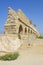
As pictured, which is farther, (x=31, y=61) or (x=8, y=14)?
(x=8, y=14)

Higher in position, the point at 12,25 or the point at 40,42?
the point at 12,25

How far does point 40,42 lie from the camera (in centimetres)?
1909

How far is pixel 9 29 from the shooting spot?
1900cm

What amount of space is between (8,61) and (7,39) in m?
4.16

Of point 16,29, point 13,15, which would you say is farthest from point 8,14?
point 16,29

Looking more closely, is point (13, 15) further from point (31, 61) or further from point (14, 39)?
point (31, 61)

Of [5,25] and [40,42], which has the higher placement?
[5,25]

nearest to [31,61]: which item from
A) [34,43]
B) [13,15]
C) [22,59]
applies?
[22,59]

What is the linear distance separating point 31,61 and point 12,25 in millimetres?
7209

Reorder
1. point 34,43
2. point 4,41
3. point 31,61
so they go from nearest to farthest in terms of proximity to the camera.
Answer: point 31,61 < point 4,41 < point 34,43

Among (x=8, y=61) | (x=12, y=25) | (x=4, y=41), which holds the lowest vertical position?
(x=8, y=61)

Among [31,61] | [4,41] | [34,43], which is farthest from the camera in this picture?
[34,43]

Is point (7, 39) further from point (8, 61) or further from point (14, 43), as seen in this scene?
point (8, 61)

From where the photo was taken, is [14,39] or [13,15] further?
[13,15]
